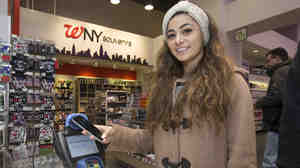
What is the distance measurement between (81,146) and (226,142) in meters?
0.61

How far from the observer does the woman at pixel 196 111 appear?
3.02 ft

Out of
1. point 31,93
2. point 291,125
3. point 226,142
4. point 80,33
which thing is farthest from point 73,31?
point 291,125

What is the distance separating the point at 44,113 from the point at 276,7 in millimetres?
4165

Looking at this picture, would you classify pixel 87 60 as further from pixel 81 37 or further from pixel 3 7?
pixel 3 7

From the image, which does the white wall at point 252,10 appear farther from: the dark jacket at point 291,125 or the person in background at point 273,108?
the dark jacket at point 291,125

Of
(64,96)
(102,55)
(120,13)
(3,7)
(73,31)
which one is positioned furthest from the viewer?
(120,13)

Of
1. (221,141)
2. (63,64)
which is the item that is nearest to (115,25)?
(63,64)

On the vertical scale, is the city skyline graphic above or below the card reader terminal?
above

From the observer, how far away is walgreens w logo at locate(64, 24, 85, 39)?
5216 mm

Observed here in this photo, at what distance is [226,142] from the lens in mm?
947

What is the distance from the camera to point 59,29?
509cm

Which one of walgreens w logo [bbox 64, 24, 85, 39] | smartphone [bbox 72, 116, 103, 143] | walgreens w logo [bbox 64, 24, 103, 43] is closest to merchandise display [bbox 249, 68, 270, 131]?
walgreens w logo [bbox 64, 24, 103, 43]

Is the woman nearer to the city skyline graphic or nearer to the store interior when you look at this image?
the store interior

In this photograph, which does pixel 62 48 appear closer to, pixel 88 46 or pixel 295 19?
pixel 88 46
